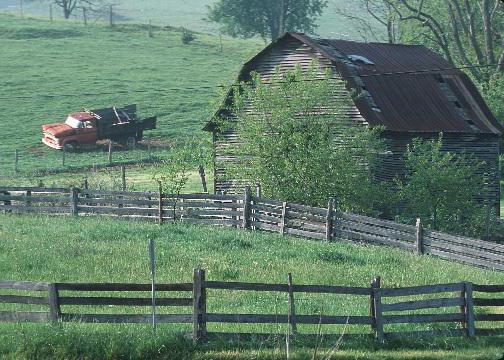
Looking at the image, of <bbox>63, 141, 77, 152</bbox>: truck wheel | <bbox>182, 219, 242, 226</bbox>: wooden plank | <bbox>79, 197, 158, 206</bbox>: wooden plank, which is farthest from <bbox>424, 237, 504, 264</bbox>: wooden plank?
<bbox>63, 141, 77, 152</bbox>: truck wheel

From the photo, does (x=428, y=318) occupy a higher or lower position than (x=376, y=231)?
higher

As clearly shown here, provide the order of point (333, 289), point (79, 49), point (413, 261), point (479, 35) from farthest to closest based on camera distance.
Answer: point (79, 49), point (479, 35), point (413, 261), point (333, 289)

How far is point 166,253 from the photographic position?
86.5 feet

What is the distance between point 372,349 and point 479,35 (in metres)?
57.2

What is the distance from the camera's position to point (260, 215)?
34188 mm

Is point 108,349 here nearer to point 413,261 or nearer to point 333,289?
point 333,289

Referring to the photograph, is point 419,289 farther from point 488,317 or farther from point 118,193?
point 118,193

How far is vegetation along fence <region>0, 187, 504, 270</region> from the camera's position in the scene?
29.4m

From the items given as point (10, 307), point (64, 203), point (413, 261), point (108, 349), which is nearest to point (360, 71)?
point (64, 203)

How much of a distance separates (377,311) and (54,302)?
5.21m

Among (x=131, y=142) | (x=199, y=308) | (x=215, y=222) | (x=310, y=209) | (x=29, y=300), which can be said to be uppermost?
(x=29, y=300)

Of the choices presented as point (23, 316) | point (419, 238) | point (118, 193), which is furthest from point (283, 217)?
point (23, 316)

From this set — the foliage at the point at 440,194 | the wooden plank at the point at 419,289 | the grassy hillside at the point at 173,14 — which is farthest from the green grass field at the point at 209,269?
the grassy hillside at the point at 173,14

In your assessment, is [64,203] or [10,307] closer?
[10,307]
